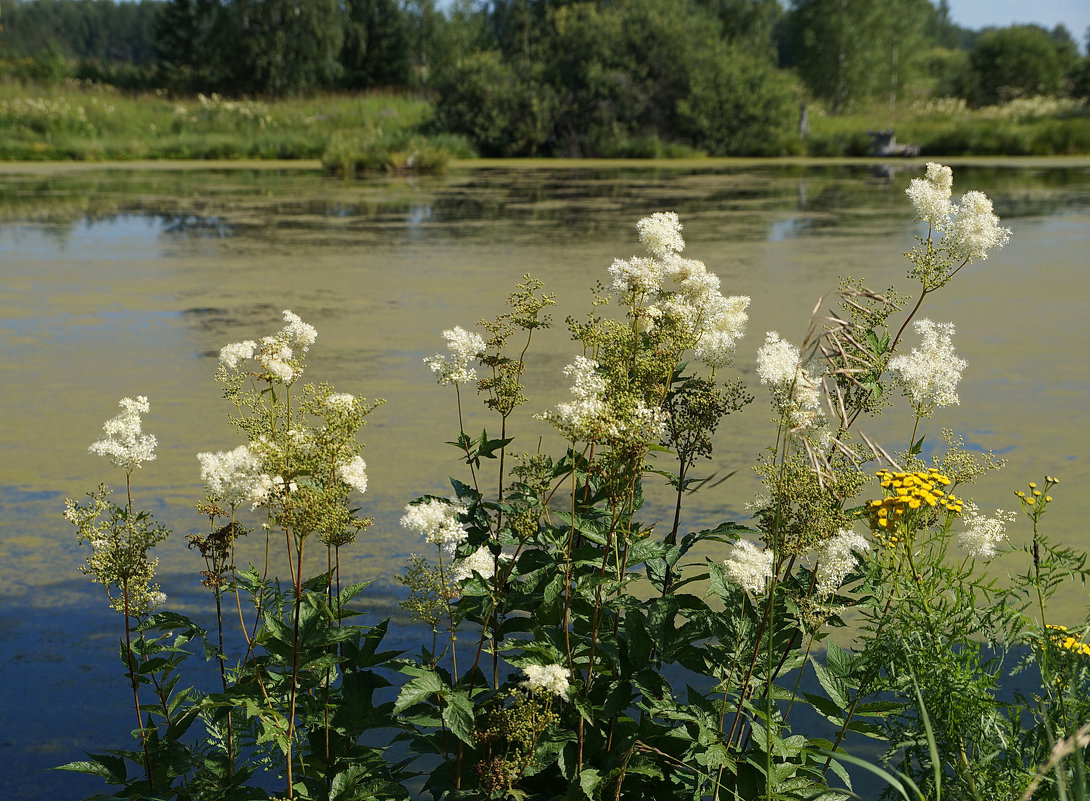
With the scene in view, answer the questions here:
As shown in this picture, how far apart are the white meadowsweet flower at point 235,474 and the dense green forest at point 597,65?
75.2 ft

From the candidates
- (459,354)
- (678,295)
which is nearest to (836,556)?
(678,295)

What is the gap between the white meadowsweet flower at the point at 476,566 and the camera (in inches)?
66.1

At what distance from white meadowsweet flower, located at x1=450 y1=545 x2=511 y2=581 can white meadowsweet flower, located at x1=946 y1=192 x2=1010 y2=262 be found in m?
1.17

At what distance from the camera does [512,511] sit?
1804 millimetres

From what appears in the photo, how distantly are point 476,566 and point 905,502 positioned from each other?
0.82 meters

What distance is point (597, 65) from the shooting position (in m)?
24.2

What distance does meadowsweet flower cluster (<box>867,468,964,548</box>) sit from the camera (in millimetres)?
1822

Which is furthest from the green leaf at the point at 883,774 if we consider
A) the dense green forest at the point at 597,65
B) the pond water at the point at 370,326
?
the dense green forest at the point at 597,65

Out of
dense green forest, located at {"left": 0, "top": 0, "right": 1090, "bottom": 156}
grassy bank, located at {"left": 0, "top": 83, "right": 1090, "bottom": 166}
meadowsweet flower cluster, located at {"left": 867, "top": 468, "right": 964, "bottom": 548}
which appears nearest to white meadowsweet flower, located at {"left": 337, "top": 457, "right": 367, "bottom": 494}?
meadowsweet flower cluster, located at {"left": 867, "top": 468, "right": 964, "bottom": 548}

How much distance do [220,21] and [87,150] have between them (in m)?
19.0

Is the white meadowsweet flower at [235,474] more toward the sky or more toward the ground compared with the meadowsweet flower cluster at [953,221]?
more toward the ground

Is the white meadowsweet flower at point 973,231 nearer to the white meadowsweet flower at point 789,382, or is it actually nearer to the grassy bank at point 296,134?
the white meadowsweet flower at point 789,382

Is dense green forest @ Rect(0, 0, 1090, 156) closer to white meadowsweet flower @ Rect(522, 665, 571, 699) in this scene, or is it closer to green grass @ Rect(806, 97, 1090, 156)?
green grass @ Rect(806, 97, 1090, 156)

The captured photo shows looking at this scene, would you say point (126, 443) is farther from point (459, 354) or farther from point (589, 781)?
point (589, 781)
